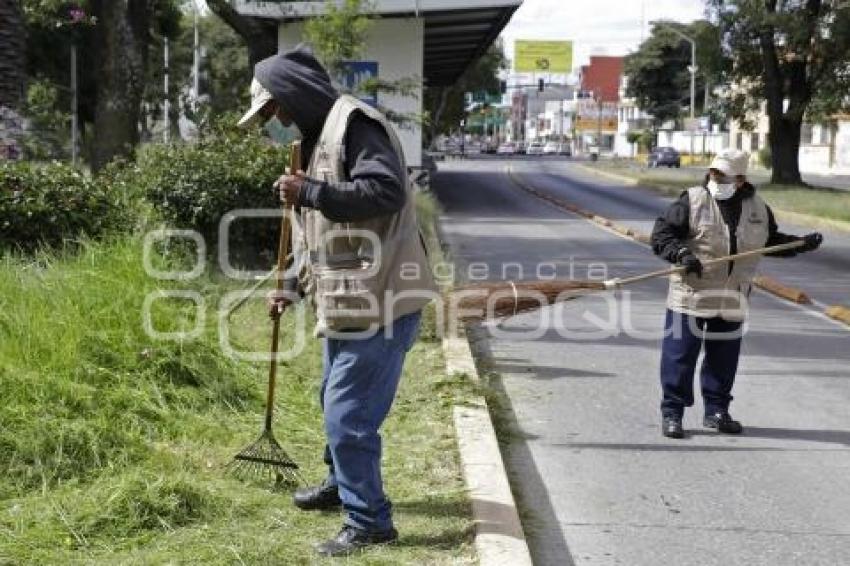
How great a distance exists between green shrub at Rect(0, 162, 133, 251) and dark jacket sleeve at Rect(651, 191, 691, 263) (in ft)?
14.5

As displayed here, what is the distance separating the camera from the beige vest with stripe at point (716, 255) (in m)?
6.05

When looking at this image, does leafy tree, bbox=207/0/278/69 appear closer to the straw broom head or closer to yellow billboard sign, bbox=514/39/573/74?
the straw broom head

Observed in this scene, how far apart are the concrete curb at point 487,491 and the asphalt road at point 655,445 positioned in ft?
0.56

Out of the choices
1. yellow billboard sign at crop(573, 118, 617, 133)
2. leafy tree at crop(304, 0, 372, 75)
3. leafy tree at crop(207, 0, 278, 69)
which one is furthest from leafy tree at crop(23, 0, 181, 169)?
yellow billboard sign at crop(573, 118, 617, 133)

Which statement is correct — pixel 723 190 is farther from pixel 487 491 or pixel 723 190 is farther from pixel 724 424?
pixel 487 491

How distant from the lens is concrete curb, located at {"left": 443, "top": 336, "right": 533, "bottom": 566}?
4094 mm

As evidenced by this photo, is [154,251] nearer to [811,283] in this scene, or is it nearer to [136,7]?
[136,7]

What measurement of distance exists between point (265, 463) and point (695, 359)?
2.69 m

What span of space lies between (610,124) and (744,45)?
8765cm

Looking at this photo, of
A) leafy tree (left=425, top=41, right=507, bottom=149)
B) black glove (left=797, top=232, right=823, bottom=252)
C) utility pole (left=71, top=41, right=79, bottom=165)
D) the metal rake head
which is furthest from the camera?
leafy tree (left=425, top=41, right=507, bottom=149)

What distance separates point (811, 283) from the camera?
528 inches

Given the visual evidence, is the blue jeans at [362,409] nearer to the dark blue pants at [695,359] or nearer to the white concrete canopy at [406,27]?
the dark blue pants at [695,359]

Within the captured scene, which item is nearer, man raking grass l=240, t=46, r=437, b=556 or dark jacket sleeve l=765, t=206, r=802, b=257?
man raking grass l=240, t=46, r=437, b=556

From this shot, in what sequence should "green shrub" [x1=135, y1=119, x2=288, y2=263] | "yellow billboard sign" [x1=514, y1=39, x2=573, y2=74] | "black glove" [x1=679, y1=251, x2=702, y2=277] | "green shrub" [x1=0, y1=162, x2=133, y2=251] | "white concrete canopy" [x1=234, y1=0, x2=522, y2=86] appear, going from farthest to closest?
"yellow billboard sign" [x1=514, y1=39, x2=573, y2=74]
"white concrete canopy" [x1=234, y1=0, x2=522, y2=86]
"green shrub" [x1=135, y1=119, x2=288, y2=263]
"green shrub" [x1=0, y1=162, x2=133, y2=251]
"black glove" [x1=679, y1=251, x2=702, y2=277]
